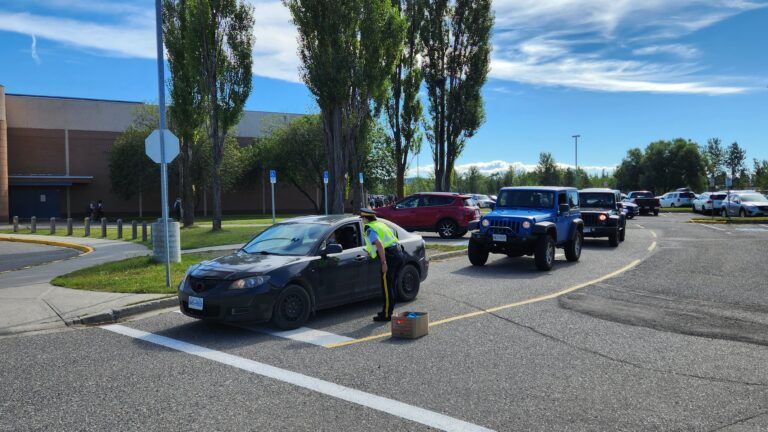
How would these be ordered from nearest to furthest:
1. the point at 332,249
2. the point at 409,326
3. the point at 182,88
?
the point at 409,326
the point at 332,249
the point at 182,88

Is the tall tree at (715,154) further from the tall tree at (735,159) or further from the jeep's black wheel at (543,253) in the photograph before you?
the jeep's black wheel at (543,253)

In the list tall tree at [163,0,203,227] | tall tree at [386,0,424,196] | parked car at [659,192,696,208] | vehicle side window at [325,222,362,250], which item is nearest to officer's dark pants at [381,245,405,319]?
vehicle side window at [325,222,362,250]

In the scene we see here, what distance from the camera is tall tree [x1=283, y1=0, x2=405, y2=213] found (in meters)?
25.0

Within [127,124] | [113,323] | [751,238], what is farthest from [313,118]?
[113,323]

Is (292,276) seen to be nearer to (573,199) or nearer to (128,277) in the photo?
(128,277)

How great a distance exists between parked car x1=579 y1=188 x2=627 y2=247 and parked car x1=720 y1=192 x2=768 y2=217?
18312 millimetres

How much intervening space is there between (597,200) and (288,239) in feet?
46.0

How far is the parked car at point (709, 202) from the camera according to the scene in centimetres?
3841

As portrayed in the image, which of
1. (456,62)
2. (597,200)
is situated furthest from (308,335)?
(456,62)

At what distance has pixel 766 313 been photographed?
820cm

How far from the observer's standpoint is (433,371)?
561cm

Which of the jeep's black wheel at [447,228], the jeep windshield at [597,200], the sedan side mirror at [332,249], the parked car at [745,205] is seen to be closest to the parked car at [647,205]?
the parked car at [745,205]

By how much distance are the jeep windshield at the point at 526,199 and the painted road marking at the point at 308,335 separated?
8189mm

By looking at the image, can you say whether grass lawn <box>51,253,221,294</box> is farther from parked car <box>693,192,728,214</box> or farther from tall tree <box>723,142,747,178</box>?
tall tree <box>723,142,747,178</box>
